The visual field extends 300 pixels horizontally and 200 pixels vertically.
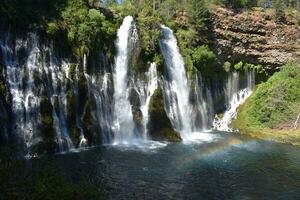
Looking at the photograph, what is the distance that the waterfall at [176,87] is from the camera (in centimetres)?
4991

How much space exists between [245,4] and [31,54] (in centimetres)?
3855

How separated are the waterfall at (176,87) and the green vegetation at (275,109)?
7675mm

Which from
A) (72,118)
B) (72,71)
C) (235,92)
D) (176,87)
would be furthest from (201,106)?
(72,118)

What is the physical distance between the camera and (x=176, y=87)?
51875 mm

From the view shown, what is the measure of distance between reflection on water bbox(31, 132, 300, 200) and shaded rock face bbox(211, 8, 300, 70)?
20.0m

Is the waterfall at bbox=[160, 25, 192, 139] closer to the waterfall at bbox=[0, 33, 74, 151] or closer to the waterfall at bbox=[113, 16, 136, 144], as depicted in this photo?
the waterfall at bbox=[113, 16, 136, 144]

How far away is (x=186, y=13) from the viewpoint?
59.1m

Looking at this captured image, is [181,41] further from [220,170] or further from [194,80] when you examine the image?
[220,170]

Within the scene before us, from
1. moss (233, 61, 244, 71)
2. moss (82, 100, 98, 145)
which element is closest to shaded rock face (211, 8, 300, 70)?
moss (233, 61, 244, 71)

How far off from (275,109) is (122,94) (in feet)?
68.4

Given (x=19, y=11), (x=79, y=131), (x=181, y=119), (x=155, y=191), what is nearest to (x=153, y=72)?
(x=181, y=119)

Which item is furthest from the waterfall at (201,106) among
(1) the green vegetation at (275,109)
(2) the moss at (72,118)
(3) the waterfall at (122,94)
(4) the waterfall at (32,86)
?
(4) the waterfall at (32,86)

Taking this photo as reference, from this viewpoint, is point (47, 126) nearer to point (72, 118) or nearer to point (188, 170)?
point (72, 118)

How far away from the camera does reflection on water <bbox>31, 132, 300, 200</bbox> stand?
93.3ft
